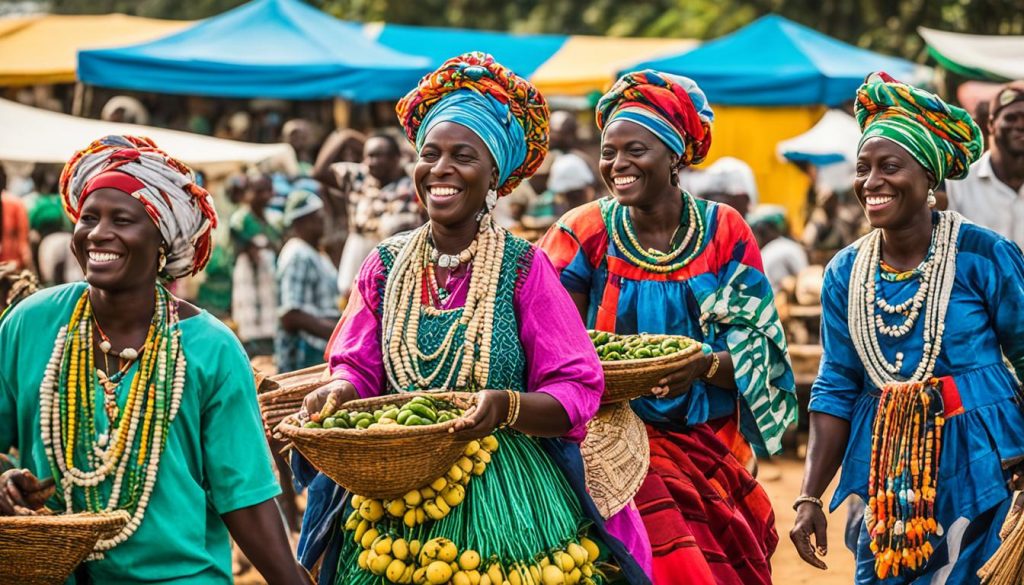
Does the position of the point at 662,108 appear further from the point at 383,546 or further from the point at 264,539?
the point at 264,539

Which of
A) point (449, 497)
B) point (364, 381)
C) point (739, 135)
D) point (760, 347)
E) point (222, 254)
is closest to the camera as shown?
point (449, 497)

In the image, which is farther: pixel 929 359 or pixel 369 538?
pixel 929 359

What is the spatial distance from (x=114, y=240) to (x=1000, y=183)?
228 inches

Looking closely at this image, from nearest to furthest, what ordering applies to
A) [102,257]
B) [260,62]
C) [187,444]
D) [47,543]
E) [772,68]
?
[47,543]
[102,257]
[187,444]
[260,62]
[772,68]

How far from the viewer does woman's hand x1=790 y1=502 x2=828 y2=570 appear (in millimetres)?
5141

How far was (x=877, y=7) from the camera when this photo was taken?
25.3 meters

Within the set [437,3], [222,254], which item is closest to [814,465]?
→ [222,254]

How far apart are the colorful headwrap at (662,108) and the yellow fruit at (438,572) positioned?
214cm

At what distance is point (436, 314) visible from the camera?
453 cm

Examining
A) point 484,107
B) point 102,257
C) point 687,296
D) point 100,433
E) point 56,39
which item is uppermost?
point 56,39

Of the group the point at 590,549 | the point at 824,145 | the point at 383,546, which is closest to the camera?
the point at 383,546

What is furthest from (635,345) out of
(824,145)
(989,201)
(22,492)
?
(824,145)

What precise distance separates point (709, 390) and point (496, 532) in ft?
5.51

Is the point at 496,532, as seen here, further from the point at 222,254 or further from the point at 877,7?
the point at 877,7
